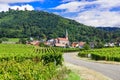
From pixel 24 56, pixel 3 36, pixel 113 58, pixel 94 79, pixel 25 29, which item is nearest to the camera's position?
pixel 94 79

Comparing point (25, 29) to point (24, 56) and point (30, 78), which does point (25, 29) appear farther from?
point (30, 78)

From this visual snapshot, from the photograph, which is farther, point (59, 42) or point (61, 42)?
point (59, 42)

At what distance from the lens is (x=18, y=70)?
15906mm

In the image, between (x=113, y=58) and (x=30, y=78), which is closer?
(x=30, y=78)

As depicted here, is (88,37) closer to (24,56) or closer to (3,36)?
(3,36)

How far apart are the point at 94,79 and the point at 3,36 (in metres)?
146

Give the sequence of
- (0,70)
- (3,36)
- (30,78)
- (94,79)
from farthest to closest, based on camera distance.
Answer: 1. (3,36)
2. (94,79)
3. (0,70)
4. (30,78)

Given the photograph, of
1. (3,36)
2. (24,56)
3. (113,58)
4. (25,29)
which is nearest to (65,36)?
(25,29)

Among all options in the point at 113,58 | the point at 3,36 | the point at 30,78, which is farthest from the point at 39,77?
the point at 3,36

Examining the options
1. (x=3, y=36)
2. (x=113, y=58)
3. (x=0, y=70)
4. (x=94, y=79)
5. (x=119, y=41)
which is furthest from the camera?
(x=119, y=41)

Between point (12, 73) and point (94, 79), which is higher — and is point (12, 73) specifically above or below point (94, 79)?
above

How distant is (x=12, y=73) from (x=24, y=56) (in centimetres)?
1839

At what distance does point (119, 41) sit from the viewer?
185 m

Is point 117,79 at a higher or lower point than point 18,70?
lower
